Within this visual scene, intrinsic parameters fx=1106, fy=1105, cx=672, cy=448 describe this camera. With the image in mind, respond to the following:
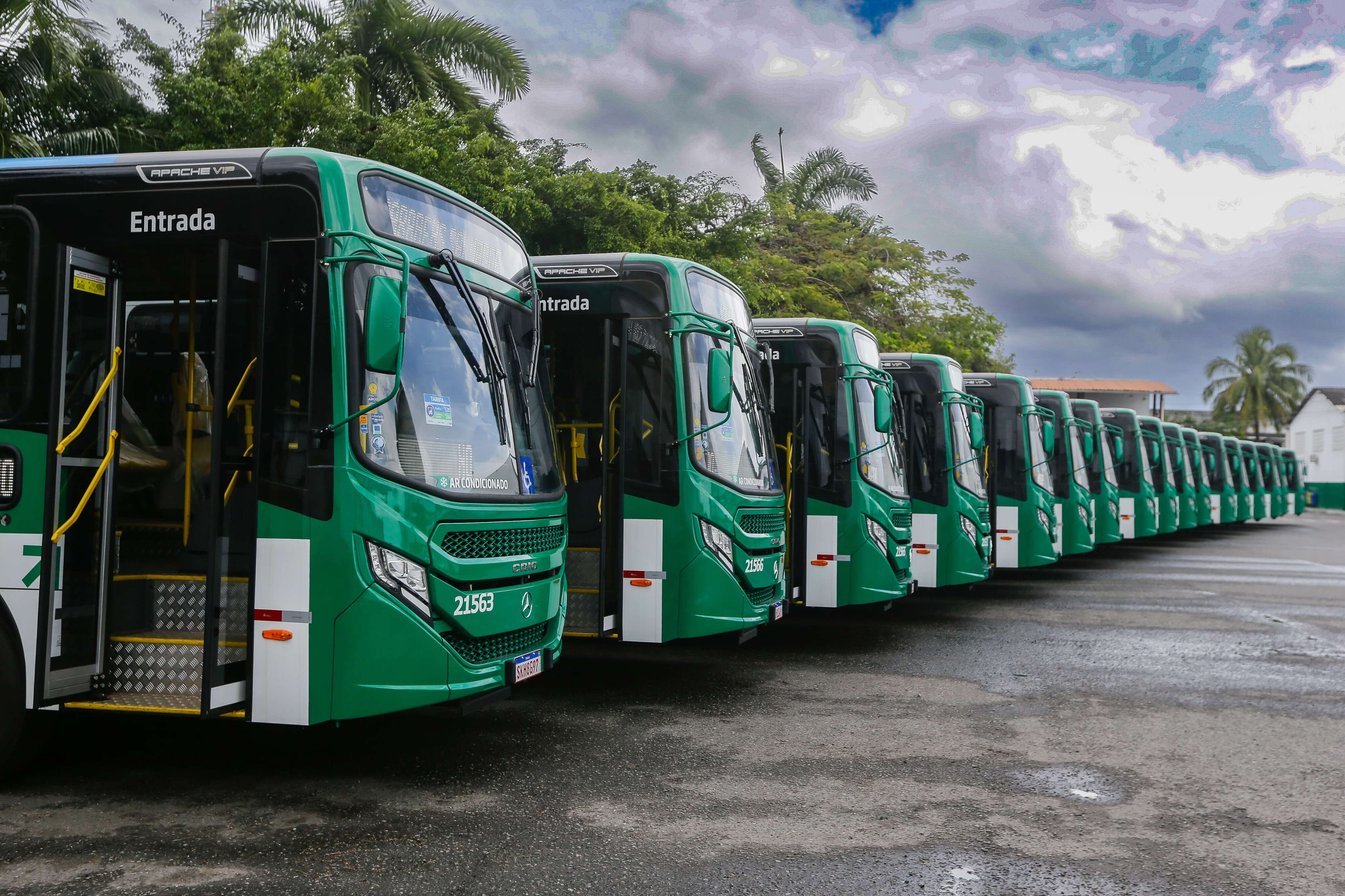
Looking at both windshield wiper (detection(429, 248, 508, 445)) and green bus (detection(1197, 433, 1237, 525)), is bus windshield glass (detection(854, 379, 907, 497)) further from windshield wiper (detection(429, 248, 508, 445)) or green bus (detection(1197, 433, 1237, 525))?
green bus (detection(1197, 433, 1237, 525))

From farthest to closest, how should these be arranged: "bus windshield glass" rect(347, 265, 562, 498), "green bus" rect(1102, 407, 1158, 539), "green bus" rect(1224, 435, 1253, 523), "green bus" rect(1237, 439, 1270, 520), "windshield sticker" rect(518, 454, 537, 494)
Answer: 1. "green bus" rect(1237, 439, 1270, 520)
2. "green bus" rect(1224, 435, 1253, 523)
3. "green bus" rect(1102, 407, 1158, 539)
4. "windshield sticker" rect(518, 454, 537, 494)
5. "bus windshield glass" rect(347, 265, 562, 498)

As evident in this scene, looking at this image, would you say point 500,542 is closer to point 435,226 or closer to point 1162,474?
point 435,226

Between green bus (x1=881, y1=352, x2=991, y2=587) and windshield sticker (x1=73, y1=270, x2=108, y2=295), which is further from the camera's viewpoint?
green bus (x1=881, y1=352, x2=991, y2=587)

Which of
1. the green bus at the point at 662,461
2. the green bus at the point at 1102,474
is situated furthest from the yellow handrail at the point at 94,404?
the green bus at the point at 1102,474

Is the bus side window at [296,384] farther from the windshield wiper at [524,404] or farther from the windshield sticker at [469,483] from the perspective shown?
the windshield wiper at [524,404]

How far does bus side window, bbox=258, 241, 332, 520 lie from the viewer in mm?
5172

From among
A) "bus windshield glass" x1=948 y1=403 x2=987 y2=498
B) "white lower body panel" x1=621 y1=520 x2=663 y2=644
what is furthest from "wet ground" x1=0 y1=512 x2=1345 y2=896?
"bus windshield glass" x1=948 y1=403 x2=987 y2=498

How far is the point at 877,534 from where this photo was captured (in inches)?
415

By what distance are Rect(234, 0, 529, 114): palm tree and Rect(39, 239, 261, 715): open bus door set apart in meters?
15.2

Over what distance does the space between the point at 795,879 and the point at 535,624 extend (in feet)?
6.96

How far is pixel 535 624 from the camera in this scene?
605 centimetres

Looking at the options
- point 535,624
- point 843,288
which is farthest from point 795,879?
point 843,288

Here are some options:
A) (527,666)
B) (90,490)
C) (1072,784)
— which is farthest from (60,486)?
(1072,784)

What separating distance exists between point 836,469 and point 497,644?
556 centimetres
